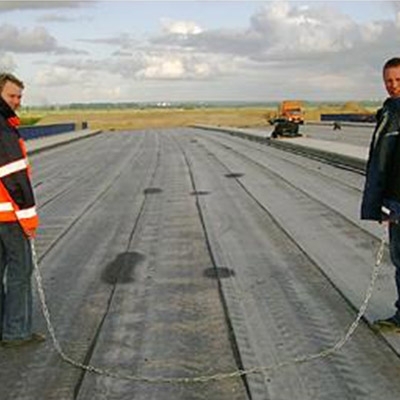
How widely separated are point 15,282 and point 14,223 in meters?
0.50

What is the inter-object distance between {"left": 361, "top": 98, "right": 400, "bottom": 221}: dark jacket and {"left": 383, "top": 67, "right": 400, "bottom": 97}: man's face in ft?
0.28

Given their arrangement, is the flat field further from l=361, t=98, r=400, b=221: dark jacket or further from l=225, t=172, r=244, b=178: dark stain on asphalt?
l=361, t=98, r=400, b=221: dark jacket

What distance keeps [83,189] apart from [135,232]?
24.3 ft

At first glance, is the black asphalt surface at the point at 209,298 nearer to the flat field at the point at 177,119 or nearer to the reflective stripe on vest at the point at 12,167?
the reflective stripe on vest at the point at 12,167

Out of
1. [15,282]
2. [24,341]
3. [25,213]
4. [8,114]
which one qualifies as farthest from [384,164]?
[24,341]

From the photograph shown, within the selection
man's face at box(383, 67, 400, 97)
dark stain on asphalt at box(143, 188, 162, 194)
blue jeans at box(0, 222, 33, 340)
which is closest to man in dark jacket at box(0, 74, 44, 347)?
blue jeans at box(0, 222, 33, 340)

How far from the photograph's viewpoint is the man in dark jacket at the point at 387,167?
5254 mm

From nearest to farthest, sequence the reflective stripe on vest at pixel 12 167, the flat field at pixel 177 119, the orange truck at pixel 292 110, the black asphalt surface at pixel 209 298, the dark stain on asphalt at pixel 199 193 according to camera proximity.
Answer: the black asphalt surface at pixel 209 298
the reflective stripe on vest at pixel 12 167
the dark stain on asphalt at pixel 199 193
the orange truck at pixel 292 110
the flat field at pixel 177 119

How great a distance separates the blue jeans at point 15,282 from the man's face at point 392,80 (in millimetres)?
3047

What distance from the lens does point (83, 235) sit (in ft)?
35.8

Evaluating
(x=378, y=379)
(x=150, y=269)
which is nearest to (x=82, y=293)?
(x=150, y=269)

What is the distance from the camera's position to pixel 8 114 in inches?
207

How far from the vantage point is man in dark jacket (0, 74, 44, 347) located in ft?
17.1

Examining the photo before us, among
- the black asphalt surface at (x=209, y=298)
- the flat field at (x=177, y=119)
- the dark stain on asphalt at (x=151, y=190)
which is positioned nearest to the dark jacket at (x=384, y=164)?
the black asphalt surface at (x=209, y=298)
